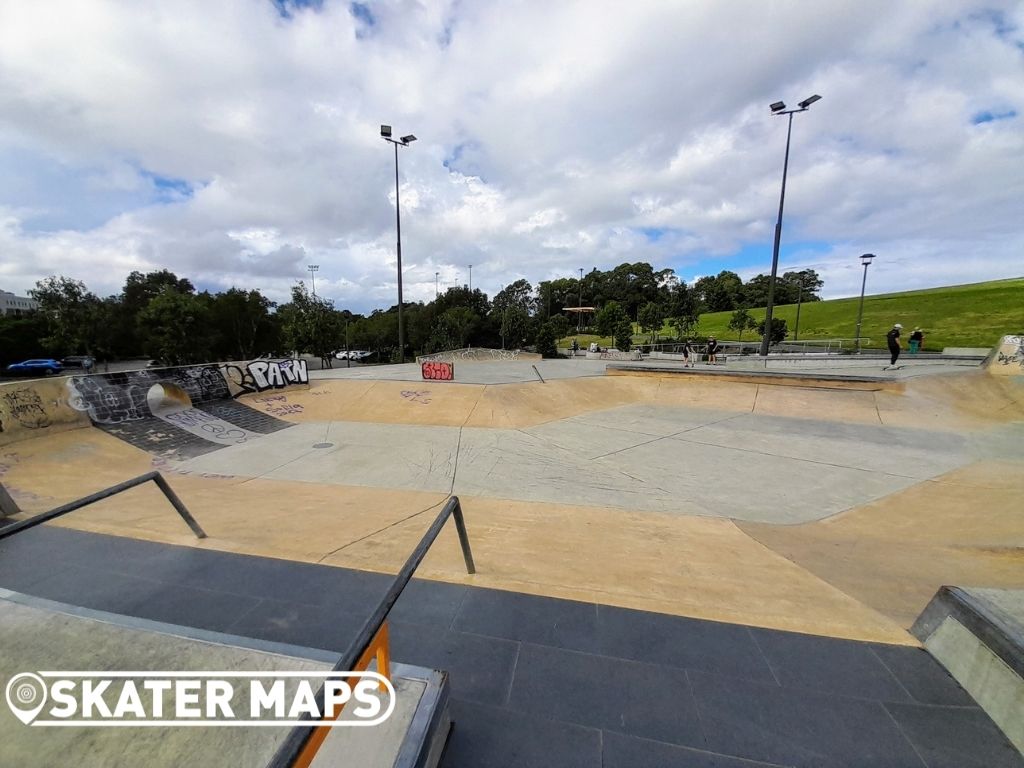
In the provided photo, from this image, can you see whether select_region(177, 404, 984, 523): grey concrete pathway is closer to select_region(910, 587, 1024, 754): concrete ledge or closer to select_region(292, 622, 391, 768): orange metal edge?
select_region(910, 587, 1024, 754): concrete ledge

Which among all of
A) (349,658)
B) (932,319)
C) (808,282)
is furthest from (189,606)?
(808,282)

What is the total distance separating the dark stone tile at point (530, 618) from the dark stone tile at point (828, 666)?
1164 mm

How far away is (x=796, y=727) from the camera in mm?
2064

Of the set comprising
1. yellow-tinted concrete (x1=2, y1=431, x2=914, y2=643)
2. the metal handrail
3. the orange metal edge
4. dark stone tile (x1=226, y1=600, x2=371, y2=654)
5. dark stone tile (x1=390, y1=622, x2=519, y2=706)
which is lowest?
yellow-tinted concrete (x1=2, y1=431, x2=914, y2=643)

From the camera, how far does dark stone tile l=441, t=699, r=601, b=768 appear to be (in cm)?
184

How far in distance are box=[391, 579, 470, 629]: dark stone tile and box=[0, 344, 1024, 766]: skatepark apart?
0.8 inches

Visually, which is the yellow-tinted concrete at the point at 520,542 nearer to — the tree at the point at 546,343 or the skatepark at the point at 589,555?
the skatepark at the point at 589,555

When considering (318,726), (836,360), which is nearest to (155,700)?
(318,726)

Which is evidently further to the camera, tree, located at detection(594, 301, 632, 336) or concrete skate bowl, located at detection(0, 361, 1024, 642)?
tree, located at detection(594, 301, 632, 336)

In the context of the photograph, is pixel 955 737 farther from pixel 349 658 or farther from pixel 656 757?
pixel 349 658

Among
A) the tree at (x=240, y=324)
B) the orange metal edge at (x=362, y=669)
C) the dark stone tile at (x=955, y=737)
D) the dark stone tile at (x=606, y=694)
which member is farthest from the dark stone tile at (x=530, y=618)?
the tree at (x=240, y=324)

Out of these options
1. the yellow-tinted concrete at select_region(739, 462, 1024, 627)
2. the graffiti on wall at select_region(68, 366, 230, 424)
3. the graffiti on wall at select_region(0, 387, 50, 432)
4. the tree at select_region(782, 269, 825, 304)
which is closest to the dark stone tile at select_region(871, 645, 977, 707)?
Answer: the yellow-tinted concrete at select_region(739, 462, 1024, 627)

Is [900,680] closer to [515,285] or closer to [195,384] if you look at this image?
[195,384]

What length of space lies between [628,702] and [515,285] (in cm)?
9089
